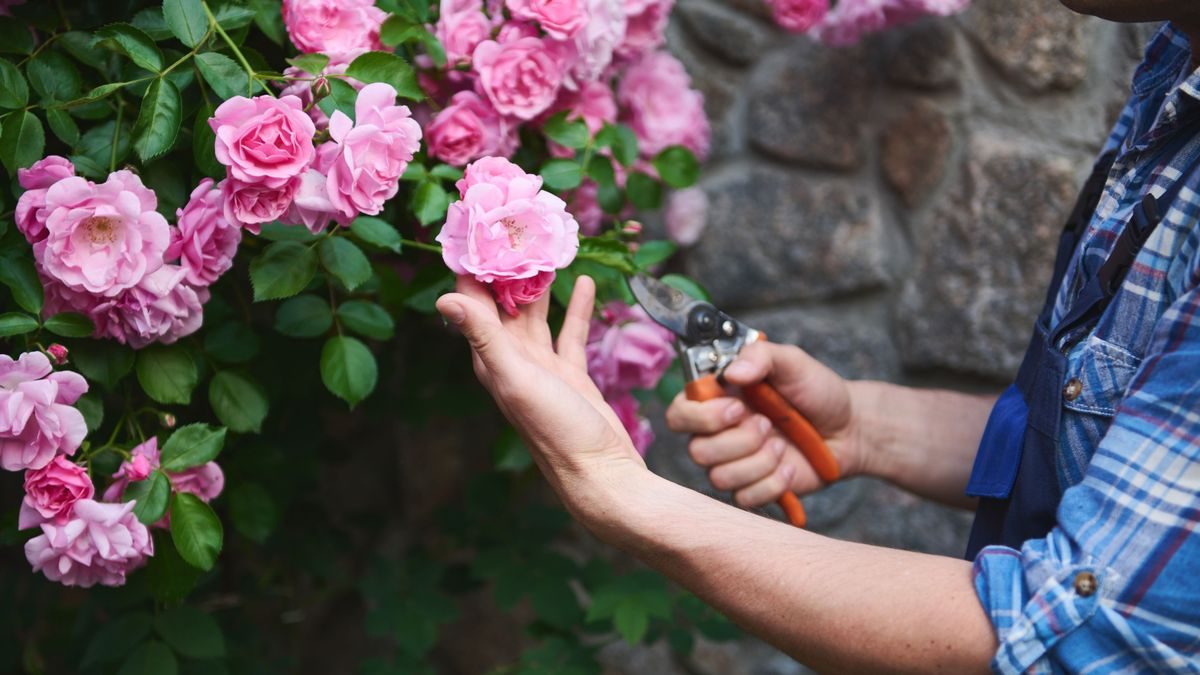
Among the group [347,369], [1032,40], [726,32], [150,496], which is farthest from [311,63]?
[1032,40]

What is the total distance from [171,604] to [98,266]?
0.36m

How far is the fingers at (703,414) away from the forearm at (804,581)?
0.31 metres

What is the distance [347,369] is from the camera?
1.03 meters

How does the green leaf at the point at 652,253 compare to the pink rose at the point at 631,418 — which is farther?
the pink rose at the point at 631,418

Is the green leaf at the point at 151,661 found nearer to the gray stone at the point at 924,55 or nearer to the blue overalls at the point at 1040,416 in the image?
the blue overalls at the point at 1040,416

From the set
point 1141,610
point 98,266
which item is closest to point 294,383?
point 98,266

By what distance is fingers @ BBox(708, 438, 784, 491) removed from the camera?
1242 mm

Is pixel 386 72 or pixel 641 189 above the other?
pixel 386 72

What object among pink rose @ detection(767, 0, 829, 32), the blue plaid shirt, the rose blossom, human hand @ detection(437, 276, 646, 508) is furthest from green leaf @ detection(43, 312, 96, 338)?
pink rose @ detection(767, 0, 829, 32)

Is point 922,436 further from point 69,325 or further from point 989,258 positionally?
point 69,325

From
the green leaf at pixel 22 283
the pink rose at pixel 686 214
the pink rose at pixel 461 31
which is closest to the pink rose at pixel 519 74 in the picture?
the pink rose at pixel 461 31

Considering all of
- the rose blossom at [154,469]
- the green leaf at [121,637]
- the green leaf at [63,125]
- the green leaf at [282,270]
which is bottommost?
the green leaf at [121,637]

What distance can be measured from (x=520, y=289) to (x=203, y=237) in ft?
0.94

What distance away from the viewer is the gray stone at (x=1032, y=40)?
1471mm
